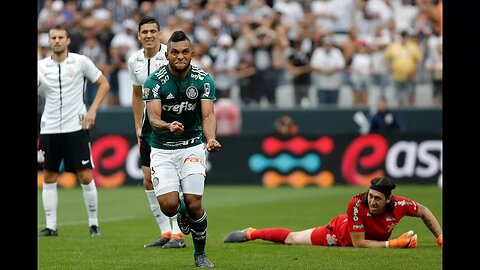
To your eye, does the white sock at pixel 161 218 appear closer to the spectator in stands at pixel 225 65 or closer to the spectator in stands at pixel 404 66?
the spectator in stands at pixel 225 65

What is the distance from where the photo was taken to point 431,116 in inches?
892

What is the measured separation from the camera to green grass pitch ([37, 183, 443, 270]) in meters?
9.03

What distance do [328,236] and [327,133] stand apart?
11904mm

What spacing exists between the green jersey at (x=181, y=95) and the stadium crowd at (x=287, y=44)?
13309 mm

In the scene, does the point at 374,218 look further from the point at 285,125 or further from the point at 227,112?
the point at 227,112

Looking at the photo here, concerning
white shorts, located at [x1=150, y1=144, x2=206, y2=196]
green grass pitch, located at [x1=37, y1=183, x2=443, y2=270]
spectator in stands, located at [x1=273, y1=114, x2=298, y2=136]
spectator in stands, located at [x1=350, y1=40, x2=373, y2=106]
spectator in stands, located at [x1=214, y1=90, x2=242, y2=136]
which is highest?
spectator in stands, located at [x1=350, y1=40, x2=373, y2=106]

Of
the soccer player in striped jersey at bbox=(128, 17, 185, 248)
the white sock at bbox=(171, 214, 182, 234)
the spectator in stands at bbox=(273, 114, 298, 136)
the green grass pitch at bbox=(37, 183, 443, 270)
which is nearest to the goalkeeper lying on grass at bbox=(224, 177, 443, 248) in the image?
the green grass pitch at bbox=(37, 183, 443, 270)

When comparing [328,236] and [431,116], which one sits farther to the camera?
[431,116]

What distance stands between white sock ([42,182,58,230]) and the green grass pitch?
26 centimetres

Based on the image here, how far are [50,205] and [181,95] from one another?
449cm

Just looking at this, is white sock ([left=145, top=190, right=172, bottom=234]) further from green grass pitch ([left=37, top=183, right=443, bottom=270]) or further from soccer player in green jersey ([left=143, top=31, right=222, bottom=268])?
soccer player in green jersey ([left=143, top=31, right=222, bottom=268])

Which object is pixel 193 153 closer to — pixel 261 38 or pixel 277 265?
pixel 277 265

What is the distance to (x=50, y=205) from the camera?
→ 40.7 ft
